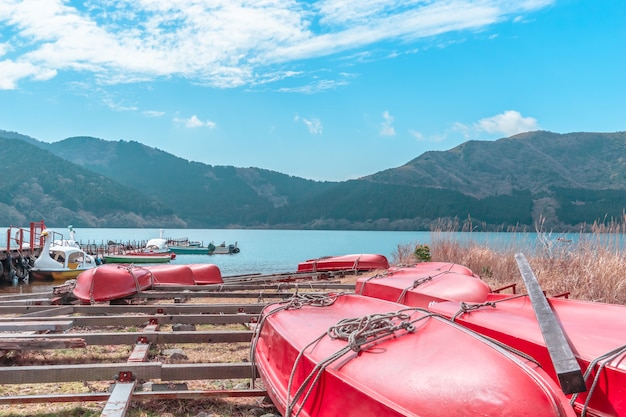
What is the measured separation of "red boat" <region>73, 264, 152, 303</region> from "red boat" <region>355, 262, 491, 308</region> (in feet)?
13.5

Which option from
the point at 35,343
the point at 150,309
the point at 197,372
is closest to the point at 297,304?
the point at 197,372

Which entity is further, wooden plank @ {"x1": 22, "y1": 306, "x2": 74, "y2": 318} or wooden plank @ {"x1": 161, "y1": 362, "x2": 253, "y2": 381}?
wooden plank @ {"x1": 22, "y1": 306, "x2": 74, "y2": 318}

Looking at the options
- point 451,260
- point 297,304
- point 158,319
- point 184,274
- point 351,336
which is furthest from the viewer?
→ point 451,260

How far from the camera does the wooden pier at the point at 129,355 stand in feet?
12.9

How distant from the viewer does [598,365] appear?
303 centimetres

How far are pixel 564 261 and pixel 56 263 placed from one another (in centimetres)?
2187

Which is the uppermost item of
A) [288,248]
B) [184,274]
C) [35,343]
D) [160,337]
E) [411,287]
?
[411,287]

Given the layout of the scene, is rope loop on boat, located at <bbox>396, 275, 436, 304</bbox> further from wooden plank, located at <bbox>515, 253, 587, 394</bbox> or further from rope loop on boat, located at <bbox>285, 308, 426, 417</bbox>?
rope loop on boat, located at <bbox>285, 308, 426, 417</bbox>

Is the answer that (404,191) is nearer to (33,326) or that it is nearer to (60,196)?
(60,196)

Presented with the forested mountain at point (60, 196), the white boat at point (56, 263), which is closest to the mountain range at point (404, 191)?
the forested mountain at point (60, 196)

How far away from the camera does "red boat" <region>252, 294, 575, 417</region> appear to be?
2254 millimetres

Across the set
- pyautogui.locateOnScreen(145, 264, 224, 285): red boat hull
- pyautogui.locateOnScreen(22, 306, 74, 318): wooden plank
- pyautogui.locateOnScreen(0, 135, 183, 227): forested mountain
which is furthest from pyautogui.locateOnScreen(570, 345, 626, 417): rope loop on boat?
pyautogui.locateOnScreen(0, 135, 183, 227): forested mountain

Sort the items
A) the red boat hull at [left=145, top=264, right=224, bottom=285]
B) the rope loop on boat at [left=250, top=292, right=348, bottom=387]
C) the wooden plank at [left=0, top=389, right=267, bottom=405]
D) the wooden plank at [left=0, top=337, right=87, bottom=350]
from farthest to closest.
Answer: the red boat hull at [left=145, top=264, right=224, bottom=285]
the wooden plank at [left=0, top=337, right=87, bottom=350]
the rope loop on boat at [left=250, top=292, right=348, bottom=387]
the wooden plank at [left=0, top=389, right=267, bottom=405]

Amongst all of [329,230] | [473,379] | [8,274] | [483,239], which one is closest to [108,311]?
[473,379]
